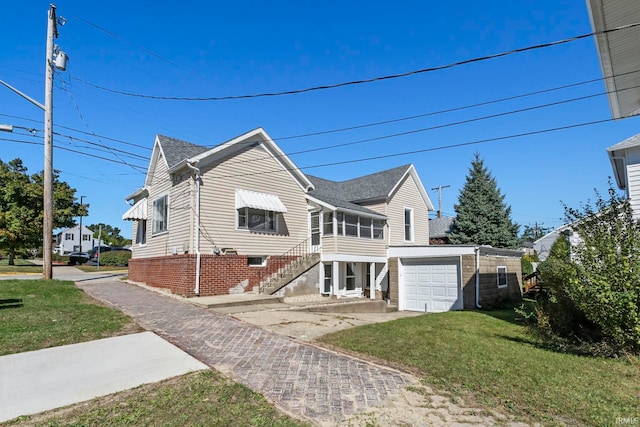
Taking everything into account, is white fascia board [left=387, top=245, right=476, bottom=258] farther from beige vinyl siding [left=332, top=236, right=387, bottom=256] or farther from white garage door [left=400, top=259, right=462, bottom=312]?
beige vinyl siding [left=332, top=236, right=387, bottom=256]

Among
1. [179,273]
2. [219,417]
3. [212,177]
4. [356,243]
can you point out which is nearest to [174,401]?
[219,417]

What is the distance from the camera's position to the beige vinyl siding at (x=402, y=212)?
75.7ft

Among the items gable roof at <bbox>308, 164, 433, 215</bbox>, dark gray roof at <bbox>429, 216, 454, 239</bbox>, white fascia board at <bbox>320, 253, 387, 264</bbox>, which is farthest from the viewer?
dark gray roof at <bbox>429, 216, 454, 239</bbox>

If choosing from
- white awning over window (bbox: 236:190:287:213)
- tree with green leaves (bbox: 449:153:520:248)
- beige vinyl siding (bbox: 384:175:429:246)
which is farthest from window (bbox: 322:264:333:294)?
tree with green leaves (bbox: 449:153:520:248)

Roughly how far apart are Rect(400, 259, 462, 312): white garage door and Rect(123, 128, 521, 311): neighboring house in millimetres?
46

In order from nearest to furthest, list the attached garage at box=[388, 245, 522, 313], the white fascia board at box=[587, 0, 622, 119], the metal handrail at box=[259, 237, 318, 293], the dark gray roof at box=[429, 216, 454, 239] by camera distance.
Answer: the white fascia board at box=[587, 0, 622, 119] < the attached garage at box=[388, 245, 522, 313] < the metal handrail at box=[259, 237, 318, 293] < the dark gray roof at box=[429, 216, 454, 239]

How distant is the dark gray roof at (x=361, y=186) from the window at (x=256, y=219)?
16.3 feet

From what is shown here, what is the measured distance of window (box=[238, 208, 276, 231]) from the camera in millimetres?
17016

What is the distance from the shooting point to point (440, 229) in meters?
38.4

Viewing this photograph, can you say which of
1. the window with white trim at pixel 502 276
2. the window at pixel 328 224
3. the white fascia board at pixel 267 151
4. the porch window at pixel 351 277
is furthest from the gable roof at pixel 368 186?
the window with white trim at pixel 502 276

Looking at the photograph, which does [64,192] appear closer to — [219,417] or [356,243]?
[356,243]

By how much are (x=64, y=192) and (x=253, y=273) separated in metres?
34.8

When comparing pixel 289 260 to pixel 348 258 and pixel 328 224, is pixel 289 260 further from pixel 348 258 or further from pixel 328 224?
pixel 348 258

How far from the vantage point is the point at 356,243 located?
19625 mm
